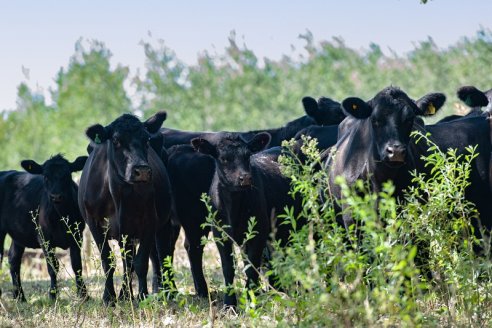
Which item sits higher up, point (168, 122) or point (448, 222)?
point (168, 122)

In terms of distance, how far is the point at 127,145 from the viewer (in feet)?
30.3

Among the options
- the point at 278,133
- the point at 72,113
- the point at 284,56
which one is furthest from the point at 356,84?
the point at 278,133

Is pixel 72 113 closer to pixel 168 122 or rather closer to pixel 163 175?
pixel 168 122

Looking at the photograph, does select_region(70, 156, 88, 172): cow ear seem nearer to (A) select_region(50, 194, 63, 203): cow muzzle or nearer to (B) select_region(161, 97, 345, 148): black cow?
(A) select_region(50, 194, 63, 203): cow muzzle

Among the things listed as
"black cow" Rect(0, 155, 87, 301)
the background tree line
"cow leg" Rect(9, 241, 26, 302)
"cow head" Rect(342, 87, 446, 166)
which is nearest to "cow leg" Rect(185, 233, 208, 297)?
"black cow" Rect(0, 155, 87, 301)

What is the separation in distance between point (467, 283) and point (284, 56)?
2119 inches

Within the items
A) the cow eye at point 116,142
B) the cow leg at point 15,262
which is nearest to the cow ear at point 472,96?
the cow eye at point 116,142

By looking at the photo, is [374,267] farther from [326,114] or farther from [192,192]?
[326,114]

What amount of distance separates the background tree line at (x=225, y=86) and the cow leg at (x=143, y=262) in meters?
41.2

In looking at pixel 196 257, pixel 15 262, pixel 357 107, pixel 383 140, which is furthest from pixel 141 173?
pixel 15 262

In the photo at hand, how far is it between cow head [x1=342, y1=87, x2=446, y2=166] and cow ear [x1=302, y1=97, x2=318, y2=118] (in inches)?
153

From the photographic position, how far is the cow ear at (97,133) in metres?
9.52

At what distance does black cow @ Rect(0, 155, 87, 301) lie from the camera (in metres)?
11.1

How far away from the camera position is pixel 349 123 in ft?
34.1
